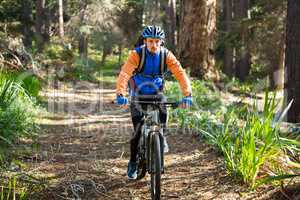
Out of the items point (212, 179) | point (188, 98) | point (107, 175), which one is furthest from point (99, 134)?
point (188, 98)

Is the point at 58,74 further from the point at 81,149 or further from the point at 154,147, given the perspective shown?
the point at 154,147

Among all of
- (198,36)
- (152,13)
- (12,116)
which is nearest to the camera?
(12,116)

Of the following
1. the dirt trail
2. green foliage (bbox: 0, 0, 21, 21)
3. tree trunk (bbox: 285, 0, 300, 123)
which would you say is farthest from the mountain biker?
green foliage (bbox: 0, 0, 21, 21)

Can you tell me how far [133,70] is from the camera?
18.0 feet

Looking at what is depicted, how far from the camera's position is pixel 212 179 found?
579 cm

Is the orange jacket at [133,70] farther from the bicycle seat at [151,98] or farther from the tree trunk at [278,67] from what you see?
the tree trunk at [278,67]

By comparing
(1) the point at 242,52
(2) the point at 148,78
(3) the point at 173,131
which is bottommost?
(3) the point at 173,131

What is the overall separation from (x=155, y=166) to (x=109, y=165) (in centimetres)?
206

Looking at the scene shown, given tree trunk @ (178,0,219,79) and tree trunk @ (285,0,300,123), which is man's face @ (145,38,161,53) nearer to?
tree trunk @ (285,0,300,123)

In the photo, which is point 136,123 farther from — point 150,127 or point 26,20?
point 26,20

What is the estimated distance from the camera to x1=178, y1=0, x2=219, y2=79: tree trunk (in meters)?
14.7

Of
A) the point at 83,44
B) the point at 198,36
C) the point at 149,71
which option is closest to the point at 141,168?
the point at 149,71

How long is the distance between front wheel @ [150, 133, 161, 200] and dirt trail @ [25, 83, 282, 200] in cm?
54

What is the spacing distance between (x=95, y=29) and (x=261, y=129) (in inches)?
1145
